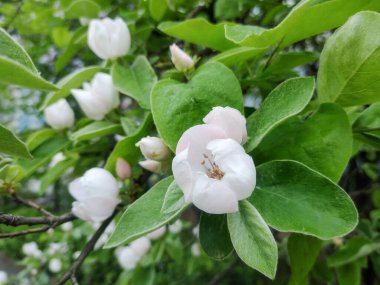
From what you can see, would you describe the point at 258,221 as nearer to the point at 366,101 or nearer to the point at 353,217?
the point at 353,217

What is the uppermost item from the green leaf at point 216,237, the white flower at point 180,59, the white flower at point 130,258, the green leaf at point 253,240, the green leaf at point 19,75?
the green leaf at point 19,75

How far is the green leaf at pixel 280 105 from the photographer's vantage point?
0.46m

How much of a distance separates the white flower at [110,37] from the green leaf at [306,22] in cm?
29

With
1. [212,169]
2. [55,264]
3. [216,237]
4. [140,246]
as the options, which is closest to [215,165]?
[212,169]

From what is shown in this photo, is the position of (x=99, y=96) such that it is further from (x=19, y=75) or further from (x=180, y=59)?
Result: (x=19, y=75)

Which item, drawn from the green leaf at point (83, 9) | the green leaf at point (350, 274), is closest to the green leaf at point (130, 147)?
the green leaf at point (83, 9)

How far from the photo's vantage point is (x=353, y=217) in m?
0.41

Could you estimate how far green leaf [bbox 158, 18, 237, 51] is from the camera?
0.57m

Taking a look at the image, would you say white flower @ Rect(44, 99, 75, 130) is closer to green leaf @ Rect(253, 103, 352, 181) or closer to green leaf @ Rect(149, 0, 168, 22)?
green leaf @ Rect(149, 0, 168, 22)

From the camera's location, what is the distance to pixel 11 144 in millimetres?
415

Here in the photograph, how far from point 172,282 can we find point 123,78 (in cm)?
191

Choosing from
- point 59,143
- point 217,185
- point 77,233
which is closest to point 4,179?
point 59,143

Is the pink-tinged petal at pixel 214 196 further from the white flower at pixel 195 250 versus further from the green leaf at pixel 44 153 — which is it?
the white flower at pixel 195 250

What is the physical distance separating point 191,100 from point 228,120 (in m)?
0.06
